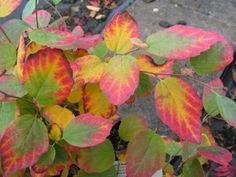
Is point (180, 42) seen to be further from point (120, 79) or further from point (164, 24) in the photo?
point (164, 24)

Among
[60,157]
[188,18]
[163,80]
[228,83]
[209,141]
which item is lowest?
[228,83]

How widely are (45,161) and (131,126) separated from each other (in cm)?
20

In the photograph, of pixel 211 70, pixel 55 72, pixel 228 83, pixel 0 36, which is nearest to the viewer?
pixel 55 72

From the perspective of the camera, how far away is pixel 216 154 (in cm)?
72

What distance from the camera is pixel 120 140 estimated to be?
0.85m

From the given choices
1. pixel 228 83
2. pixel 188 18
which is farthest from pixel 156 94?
pixel 188 18

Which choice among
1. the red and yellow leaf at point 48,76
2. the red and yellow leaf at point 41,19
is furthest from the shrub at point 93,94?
the red and yellow leaf at point 41,19

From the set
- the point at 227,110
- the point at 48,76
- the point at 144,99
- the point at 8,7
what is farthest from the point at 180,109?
the point at 144,99

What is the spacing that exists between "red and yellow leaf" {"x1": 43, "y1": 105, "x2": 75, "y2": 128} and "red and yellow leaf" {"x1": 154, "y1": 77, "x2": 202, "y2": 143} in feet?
0.48

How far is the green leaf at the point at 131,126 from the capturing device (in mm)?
766

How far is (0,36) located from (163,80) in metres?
0.33

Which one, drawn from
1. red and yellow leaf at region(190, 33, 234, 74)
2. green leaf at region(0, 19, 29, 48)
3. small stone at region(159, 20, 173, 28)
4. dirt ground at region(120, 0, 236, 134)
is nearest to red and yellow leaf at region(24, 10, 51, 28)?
green leaf at region(0, 19, 29, 48)

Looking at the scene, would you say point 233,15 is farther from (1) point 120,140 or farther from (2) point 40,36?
(2) point 40,36

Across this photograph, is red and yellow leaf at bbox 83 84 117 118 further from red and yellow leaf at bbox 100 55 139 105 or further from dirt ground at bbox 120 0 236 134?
dirt ground at bbox 120 0 236 134
